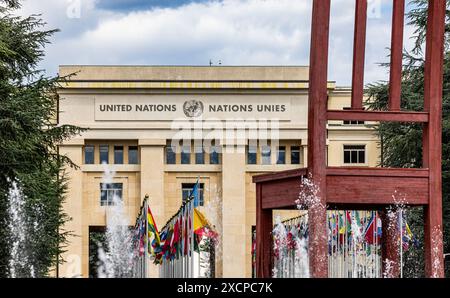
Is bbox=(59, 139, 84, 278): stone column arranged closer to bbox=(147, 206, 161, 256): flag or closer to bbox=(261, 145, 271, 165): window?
bbox=(261, 145, 271, 165): window

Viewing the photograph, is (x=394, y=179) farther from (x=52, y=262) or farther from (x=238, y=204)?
(x=238, y=204)

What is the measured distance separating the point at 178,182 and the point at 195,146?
5.19ft

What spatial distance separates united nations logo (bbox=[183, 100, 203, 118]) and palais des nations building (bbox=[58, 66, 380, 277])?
0.04m

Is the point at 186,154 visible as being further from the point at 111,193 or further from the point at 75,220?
the point at 75,220

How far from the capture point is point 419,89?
24438 millimetres

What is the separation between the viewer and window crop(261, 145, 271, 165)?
47719 millimetres

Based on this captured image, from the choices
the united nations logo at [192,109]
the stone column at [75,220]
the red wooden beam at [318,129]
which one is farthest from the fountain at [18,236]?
the united nations logo at [192,109]

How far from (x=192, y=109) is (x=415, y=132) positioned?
24.3 m

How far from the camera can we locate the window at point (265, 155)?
4772 cm

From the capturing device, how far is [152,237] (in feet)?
63.7

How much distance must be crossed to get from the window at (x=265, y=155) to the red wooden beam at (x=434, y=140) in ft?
118

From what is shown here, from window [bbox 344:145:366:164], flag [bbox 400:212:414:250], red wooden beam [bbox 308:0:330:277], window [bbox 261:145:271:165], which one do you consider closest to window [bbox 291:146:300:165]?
window [bbox 261:145:271:165]

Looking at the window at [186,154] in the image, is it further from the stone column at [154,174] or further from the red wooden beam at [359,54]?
the red wooden beam at [359,54]
